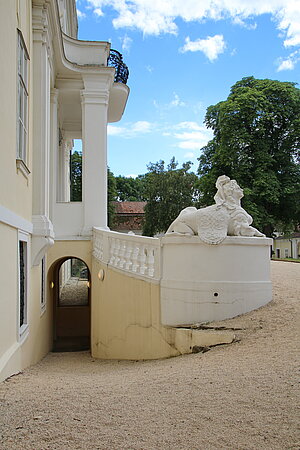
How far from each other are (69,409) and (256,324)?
3582mm

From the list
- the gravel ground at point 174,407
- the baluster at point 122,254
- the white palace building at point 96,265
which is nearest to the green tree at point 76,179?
the white palace building at point 96,265

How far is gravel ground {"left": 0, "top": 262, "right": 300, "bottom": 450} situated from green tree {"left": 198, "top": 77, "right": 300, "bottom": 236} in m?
21.4

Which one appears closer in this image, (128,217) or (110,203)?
(110,203)

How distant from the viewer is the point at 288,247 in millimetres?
56406

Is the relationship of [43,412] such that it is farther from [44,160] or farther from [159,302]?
[44,160]

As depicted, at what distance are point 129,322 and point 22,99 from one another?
4.26 metres

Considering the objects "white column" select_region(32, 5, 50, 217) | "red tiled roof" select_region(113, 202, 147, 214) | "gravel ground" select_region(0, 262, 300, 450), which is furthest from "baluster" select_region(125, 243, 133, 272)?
"red tiled roof" select_region(113, 202, 147, 214)

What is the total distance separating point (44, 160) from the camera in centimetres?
883

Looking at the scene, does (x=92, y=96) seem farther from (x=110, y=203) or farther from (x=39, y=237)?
(x=110, y=203)

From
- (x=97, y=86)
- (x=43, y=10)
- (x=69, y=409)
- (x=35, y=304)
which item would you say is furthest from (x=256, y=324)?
(x=97, y=86)

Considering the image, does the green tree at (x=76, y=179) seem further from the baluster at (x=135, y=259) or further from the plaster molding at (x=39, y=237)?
the baluster at (x=135, y=259)

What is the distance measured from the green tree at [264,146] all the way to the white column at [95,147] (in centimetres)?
1440

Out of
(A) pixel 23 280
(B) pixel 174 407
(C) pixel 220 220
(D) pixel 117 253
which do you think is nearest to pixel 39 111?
(D) pixel 117 253

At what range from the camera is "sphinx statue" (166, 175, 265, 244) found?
743cm
